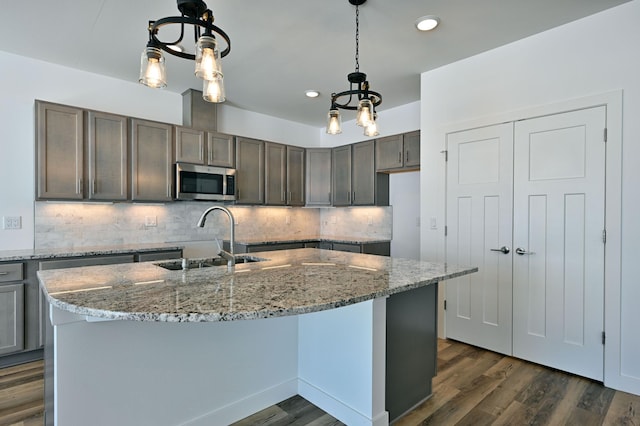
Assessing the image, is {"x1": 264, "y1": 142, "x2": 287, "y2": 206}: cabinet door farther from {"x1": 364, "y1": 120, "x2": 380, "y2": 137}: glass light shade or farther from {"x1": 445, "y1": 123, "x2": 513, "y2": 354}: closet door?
{"x1": 364, "y1": 120, "x2": 380, "y2": 137}: glass light shade

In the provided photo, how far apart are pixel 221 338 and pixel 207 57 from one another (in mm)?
1441

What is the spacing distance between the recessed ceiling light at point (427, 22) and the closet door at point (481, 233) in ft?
3.43

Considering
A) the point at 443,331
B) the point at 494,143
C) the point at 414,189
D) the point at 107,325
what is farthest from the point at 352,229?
the point at 107,325

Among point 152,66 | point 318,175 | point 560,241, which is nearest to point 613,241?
point 560,241

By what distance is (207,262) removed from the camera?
246cm

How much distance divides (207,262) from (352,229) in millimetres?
3195

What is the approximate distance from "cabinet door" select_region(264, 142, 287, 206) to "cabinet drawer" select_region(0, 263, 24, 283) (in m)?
2.66

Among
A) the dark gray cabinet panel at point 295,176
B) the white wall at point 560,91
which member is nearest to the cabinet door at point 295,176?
the dark gray cabinet panel at point 295,176

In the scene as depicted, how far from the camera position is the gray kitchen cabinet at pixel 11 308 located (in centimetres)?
275

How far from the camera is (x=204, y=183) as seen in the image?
403cm

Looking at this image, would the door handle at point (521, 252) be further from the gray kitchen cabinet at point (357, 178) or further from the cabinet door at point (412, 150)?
the gray kitchen cabinet at point (357, 178)

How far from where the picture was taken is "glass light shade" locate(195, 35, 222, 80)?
153 centimetres

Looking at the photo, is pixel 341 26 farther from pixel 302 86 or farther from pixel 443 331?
pixel 443 331

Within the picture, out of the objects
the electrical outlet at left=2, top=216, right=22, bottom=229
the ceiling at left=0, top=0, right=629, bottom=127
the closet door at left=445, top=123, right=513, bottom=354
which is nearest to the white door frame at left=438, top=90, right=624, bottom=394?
the closet door at left=445, top=123, right=513, bottom=354
